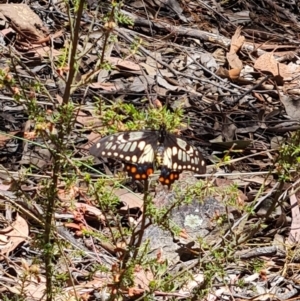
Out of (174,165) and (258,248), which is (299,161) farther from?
(258,248)

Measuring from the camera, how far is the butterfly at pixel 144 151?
2164mm

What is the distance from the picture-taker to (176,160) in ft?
7.41

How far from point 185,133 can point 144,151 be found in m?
1.46

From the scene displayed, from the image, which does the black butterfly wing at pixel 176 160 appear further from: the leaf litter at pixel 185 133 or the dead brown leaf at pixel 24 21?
the dead brown leaf at pixel 24 21

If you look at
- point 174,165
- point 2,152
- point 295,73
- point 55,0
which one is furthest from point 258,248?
point 55,0

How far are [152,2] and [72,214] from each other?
6.89ft

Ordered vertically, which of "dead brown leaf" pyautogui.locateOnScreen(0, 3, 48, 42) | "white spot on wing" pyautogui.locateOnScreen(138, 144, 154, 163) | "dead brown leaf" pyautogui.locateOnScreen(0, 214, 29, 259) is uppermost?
"white spot on wing" pyautogui.locateOnScreen(138, 144, 154, 163)

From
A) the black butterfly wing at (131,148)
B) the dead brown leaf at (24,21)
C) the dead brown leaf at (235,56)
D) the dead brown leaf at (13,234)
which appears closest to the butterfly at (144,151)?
the black butterfly wing at (131,148)

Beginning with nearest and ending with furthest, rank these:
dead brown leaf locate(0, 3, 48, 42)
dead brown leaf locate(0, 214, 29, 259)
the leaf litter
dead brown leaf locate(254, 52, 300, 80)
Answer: the leaf litter
dead brown leaf locate(0, 214, 29, 259)
dead brown leaf locate(0, 3, 48, 42)
dead brown leaf locate(254, 52, 300, 80)

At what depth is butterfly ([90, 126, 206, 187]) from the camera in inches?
85.2

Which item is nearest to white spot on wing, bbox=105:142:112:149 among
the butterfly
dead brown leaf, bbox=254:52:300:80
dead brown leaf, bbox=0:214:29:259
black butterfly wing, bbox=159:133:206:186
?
the butterfly

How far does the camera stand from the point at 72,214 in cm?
307

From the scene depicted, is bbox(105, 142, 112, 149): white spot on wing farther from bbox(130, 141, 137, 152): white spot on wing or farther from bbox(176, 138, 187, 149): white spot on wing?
bbox(176, 138, 187, 149): white spot on wing

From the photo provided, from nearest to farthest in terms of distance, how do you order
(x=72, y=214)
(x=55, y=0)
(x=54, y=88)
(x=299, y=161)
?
(x=299, y=161) < (x=72, y=214) < (x=54, y=88) < (x=55, y=0)
